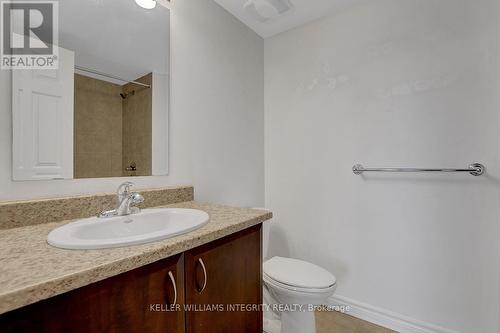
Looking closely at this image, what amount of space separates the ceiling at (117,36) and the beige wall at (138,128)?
9cm

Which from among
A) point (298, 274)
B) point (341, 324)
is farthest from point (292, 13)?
point (341, 324)

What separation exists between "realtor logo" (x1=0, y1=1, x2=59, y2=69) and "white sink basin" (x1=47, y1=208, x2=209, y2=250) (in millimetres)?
654

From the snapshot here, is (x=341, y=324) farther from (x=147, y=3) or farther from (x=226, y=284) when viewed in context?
(x=147, y=3)

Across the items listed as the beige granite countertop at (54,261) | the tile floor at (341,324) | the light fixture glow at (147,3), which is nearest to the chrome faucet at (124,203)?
the beige granite countertop at (54,261)

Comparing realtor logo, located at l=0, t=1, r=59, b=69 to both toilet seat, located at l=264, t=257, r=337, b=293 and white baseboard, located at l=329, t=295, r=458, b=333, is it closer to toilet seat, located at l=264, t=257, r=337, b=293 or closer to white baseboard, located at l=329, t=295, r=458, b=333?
toilet seat, located at l=264, t=257, r=337, b=293

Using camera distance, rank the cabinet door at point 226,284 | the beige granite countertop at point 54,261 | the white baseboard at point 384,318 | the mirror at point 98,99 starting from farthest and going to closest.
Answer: the white baseboard at point 384,318 → the mirror at point 98,99 → the cabinet door at point 226,284 → the beige granite countertop at point 54,261

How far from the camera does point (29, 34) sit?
3.03 feet

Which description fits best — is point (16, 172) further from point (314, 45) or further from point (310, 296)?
point (314, 45)

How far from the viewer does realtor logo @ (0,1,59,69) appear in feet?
2.88

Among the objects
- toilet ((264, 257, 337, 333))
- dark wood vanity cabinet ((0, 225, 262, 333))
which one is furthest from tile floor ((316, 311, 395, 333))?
dark wood vanity cabinet ((0, 225, 262, 333))

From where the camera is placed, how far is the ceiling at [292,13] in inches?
66.6

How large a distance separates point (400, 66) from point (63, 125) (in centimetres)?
192

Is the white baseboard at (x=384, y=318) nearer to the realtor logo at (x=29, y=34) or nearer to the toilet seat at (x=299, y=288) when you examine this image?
the toilet seat at (x=299, y=288)

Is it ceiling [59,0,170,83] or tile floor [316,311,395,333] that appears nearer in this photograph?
ceiling [59,0,170,83]
